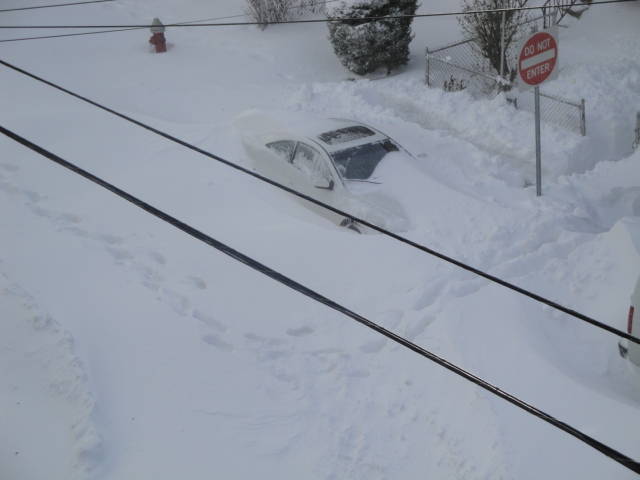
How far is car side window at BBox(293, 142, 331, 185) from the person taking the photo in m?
7.93

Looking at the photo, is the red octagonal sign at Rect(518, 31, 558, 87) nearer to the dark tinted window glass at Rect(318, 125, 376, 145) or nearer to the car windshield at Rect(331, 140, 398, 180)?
the car windshield at Rect(331, 140, 398, 180)

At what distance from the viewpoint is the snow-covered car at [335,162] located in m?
7.57

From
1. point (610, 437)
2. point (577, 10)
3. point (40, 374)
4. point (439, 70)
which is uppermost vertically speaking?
point (577, 10)

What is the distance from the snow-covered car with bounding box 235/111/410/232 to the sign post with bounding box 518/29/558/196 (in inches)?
77.1

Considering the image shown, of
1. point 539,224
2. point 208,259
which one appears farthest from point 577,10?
point 208,259

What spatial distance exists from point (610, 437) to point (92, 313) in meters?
4.59

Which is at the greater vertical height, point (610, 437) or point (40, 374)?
point (40, 374)

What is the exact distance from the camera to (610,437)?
13.3ft

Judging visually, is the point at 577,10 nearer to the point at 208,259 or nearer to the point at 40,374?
the point at 208,259

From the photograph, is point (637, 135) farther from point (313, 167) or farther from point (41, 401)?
point (41, 401)

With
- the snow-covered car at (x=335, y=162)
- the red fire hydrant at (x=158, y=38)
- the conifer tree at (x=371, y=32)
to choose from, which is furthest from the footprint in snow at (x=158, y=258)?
the red fire hydrant at (x=158, y=38)

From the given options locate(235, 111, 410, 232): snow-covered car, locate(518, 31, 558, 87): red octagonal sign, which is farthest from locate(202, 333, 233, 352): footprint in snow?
locate(518, 31, 558, 87): red octagonal sign

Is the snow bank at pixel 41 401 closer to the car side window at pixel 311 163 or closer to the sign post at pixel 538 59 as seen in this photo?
the car side window at pixel 311 163

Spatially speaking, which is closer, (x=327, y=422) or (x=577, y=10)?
(x=327, y=422)
